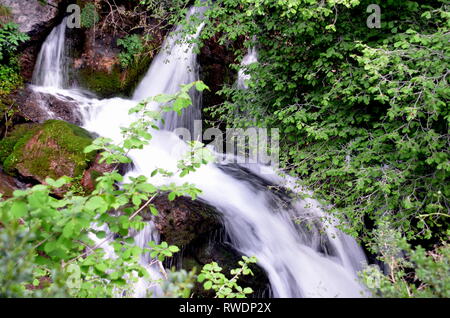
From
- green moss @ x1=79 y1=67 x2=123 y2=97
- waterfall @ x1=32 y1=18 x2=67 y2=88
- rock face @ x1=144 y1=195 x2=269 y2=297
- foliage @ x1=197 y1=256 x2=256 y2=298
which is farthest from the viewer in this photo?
green moss @ x1=79 y1=67 x2=123 y2=97

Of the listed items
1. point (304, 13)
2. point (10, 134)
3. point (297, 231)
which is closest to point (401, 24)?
point (304, 13)

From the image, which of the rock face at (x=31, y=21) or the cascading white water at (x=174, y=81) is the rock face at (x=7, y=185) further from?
the cascading white water at (x=174, y=81)

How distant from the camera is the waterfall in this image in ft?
26.4

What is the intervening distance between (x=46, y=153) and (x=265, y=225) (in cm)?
402

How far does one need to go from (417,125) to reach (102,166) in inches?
190

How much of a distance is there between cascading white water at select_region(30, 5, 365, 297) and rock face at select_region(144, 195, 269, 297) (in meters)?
0.18

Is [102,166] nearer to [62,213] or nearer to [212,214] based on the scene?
[212,214]

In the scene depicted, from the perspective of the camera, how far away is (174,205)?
16.1ft

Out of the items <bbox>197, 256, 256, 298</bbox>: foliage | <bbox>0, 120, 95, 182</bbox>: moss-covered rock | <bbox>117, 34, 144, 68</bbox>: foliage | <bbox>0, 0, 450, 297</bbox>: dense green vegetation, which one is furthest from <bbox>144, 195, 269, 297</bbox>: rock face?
<bbox>117, 34, 144, 68</bbox>: foliage

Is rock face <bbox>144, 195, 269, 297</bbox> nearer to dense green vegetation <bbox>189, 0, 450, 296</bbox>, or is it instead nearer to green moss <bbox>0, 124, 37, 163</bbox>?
dense green vegetation <bbox>189, 0, 450, 296</bbox>

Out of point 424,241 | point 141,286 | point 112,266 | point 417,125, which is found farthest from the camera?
point 424,241

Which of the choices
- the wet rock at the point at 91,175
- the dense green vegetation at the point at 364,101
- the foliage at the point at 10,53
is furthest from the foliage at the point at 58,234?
the foliage at the point at 10,53

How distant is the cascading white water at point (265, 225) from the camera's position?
4.89m

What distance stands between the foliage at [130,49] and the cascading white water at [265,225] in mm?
1462
